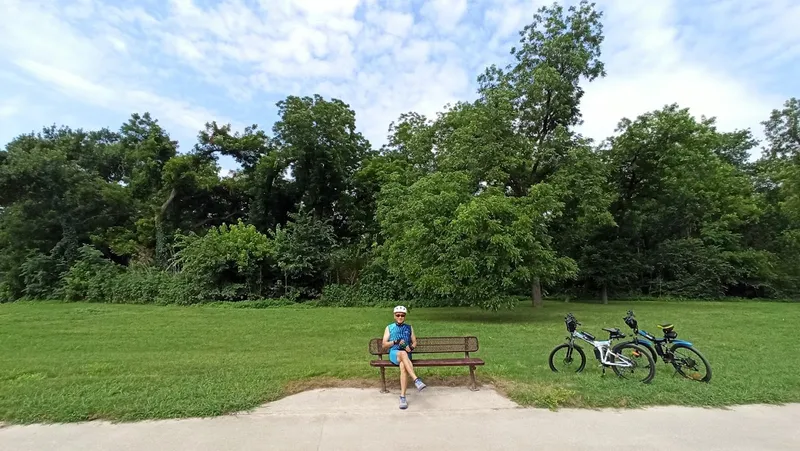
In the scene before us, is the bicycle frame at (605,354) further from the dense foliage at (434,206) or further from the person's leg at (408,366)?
the dense foliage at (434,206)

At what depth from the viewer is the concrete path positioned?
4.68 metres

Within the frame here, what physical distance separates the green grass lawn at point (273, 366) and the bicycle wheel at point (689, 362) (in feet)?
0.71

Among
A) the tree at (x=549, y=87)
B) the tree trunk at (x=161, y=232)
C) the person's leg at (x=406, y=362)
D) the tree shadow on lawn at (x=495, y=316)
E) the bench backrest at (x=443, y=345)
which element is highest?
the tree at (x=549, y=87)

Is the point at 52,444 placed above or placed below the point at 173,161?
below

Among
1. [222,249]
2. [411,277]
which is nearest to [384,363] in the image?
[411,277]

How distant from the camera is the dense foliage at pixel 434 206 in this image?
56.9 ft

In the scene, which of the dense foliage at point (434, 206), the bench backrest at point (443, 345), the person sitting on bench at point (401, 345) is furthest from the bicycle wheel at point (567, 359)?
the dense foliage at point (434, 206)

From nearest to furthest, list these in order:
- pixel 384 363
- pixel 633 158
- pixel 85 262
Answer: pixel 384 363 → pixel 633 158 → pixel 85 262

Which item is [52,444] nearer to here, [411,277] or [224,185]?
[411,277]

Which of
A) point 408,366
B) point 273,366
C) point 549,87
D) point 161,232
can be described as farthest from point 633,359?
point 161,232

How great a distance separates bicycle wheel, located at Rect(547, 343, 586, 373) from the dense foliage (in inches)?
262

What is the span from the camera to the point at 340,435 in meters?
4.94

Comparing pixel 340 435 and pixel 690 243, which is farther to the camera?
pixel 690 243

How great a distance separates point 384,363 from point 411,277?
399 inches
